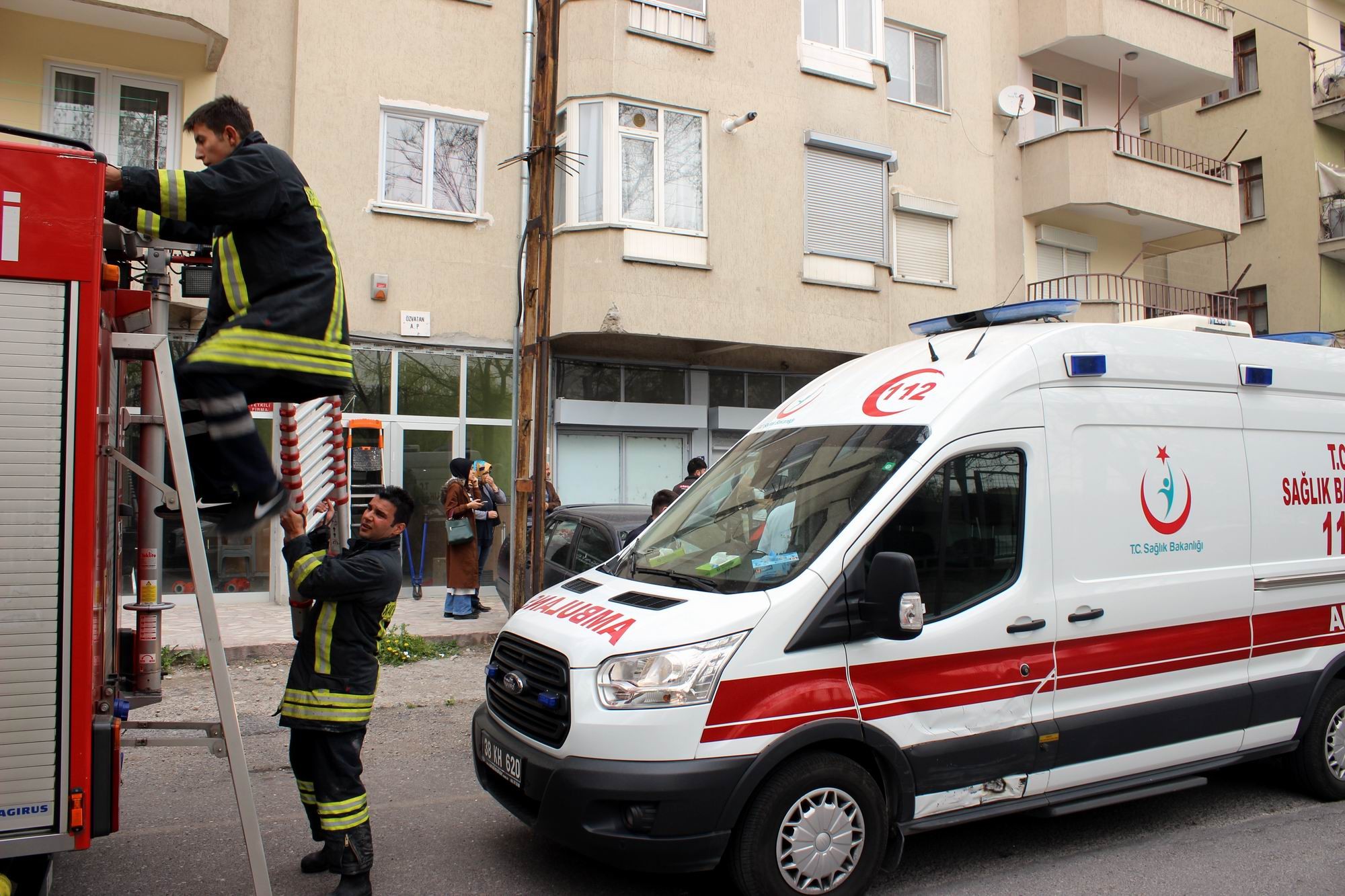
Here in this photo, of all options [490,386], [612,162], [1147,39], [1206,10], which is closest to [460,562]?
[490,386]

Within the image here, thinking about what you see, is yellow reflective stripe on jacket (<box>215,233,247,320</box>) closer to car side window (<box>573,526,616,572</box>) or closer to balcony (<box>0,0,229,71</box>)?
car side window (<box>573,526,616,572</box>)

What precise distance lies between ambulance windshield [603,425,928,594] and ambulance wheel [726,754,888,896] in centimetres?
80

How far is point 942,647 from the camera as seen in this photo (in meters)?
4.24

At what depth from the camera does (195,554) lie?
328 cm

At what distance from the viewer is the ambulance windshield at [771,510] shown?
429 centimetres

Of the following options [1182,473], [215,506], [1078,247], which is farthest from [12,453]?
[1078,247]

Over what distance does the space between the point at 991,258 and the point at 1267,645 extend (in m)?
12.7

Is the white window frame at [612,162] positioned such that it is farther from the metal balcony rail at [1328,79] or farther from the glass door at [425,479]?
the metal balcony rail at [1328,79]

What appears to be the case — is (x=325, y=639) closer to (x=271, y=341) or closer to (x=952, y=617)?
(x=271, y=341)

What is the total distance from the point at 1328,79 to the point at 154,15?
2257cm

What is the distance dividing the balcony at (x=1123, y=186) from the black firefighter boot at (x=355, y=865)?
53.6ft

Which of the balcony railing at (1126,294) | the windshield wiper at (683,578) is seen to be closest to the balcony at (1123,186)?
the balcony railing at (1126,294)

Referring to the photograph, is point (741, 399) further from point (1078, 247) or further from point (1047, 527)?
point (1047, 527)

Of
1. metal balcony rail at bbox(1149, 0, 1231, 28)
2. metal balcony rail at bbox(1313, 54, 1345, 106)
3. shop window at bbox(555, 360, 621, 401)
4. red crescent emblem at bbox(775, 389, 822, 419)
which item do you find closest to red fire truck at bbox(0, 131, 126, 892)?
red crescent emblem at bbox(775, 389, 822, 419)
